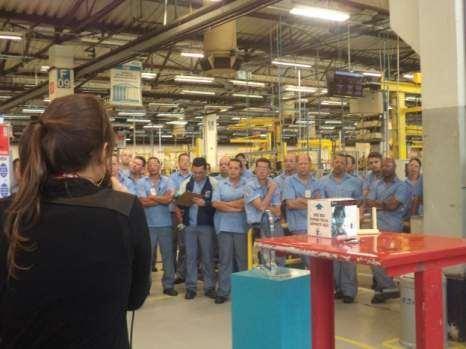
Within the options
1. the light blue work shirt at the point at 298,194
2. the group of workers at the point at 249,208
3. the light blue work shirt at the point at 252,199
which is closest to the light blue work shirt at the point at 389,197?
the group of workers at the point at 249,208

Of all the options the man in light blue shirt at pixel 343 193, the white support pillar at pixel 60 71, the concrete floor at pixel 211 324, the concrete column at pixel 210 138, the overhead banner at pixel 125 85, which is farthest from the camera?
the concrete column at pixel 210 138

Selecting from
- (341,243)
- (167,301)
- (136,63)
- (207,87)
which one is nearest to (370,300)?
(167,301)

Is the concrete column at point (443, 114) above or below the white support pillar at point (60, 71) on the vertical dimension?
below

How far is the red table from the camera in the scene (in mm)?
2432

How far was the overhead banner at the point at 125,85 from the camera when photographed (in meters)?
10.3

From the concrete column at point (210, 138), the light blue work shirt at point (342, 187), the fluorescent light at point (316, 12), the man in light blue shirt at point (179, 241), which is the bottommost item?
the man in light blue shirt at point (179, 241)

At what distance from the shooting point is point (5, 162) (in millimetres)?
3785

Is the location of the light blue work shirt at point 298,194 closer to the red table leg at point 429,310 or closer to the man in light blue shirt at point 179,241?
the man in light blue shirt at point 179,241

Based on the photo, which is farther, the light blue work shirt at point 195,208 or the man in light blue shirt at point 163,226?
the man in light blue shirt at point 163,226

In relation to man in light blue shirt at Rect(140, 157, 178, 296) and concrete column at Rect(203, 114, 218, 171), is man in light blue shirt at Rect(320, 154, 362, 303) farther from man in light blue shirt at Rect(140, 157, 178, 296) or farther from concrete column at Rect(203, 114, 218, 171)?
concrete column at Rect(203, 114, 218, 171)

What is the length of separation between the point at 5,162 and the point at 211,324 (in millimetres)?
2713

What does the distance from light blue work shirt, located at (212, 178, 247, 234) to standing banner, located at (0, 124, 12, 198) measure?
3.01 meters

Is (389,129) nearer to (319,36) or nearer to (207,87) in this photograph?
(319,36)

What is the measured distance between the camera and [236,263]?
653cm
